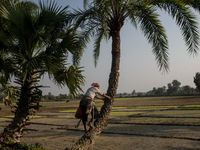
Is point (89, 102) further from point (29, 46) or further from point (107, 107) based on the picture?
point (29, 46)

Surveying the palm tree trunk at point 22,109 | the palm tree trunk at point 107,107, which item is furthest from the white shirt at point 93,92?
the palm tree trunk at point 22,109

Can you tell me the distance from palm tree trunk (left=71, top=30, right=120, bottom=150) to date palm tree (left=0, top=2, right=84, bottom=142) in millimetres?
1820

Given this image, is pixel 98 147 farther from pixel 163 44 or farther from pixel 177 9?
pixel 177 9

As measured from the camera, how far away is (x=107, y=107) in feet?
23.5

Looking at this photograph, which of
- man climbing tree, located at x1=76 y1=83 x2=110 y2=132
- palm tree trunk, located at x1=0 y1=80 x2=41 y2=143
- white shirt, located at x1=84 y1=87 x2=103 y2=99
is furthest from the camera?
palm tree trunk, located at x1=0 y1=80 x2=41 y2=143

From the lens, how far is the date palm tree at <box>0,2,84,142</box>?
300 inches

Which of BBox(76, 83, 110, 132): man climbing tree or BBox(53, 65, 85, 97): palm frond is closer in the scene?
BBox(76, 83, 110, 132): man climbing tree

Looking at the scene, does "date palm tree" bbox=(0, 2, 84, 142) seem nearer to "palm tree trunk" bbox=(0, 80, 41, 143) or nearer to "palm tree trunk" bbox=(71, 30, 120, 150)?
"palm tree trunk" bbox=(0, 80, 41, 143)

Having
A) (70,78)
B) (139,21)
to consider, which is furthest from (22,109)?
(139,21)

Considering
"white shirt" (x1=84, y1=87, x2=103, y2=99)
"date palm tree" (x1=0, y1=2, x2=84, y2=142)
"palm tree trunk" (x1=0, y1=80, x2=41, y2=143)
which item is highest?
"date palm tree" (x1=0, y1=2, x2=84, y2=142)

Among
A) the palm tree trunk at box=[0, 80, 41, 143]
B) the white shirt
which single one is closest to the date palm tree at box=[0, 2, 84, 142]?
the palm tree trunk at box=[0, 80, 41, 143]

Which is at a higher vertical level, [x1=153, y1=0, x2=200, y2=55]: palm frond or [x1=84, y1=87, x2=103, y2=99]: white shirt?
[x1=153, y1=0, x2=200, y2=55]: palm frond

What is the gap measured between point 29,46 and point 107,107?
3.53m

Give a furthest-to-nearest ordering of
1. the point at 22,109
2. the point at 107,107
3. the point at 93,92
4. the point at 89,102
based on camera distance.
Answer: the point at 22,109
the point at 107,107
the point at 93,92
the point at 89,102
